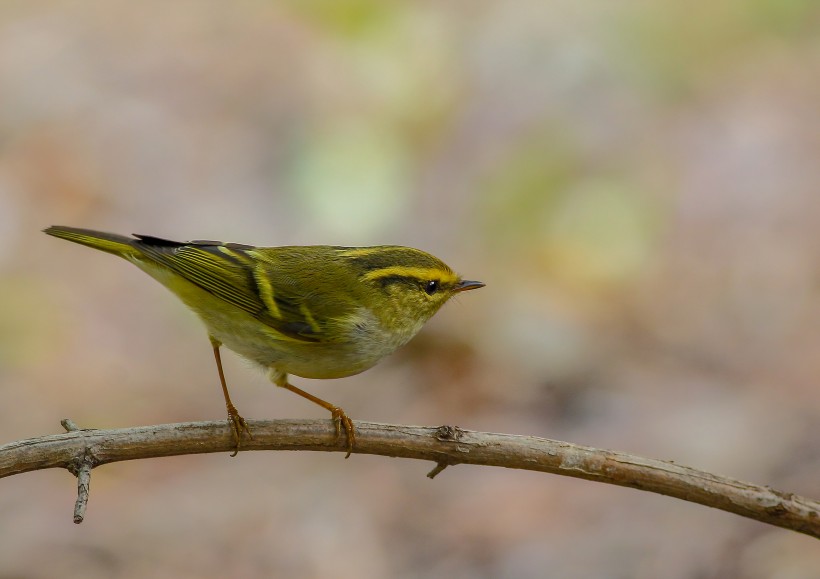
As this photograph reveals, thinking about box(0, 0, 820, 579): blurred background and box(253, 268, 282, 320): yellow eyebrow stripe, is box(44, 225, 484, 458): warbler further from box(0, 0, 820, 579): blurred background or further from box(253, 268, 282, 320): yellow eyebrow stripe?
box(0, 0, 820, 579): blurred background

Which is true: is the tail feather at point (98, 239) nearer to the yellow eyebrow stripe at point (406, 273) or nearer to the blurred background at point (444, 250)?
the yellow eyebrow stripe at point (406, 273)

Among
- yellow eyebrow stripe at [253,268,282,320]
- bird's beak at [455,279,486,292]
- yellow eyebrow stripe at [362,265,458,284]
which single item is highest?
yellow eyebrow stripe at [362,265,458,284]

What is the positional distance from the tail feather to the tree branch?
917 mm

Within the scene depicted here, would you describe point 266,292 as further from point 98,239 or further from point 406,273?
point 98,239

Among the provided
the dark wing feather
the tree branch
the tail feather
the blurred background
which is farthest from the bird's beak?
the tail feather

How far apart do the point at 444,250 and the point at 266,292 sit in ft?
8.85

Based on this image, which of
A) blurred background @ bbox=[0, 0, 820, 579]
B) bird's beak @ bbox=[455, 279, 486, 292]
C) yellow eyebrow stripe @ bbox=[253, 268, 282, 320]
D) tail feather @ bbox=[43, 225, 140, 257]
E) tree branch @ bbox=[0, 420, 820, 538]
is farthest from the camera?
blurred background @ bbox=[0, 0, 820, 579]

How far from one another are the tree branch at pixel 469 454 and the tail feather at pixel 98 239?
0.92 metres

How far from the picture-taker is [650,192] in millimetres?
7449

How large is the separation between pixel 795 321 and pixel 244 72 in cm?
475

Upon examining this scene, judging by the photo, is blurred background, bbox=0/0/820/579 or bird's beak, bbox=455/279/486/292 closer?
bird's beak, bbox=455/279/486/292

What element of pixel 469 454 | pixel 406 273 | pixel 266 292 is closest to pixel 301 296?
pixel 266 292

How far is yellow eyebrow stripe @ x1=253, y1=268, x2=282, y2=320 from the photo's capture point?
4.16 metres

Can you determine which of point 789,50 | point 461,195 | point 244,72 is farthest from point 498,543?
point 789,50
